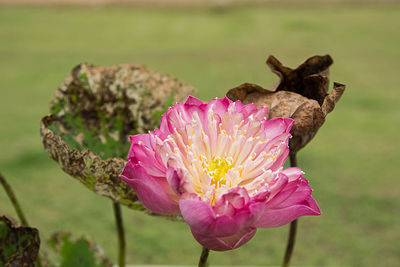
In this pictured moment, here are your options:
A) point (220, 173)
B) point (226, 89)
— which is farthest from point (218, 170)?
point (226, 89)

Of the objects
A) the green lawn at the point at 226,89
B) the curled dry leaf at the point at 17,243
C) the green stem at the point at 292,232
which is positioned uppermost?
the green stem at the point at 292,232

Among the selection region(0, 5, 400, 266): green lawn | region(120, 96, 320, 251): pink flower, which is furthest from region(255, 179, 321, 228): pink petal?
region(0, 5, 400, 266): green lawn

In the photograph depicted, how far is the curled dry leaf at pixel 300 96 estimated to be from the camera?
0.27m

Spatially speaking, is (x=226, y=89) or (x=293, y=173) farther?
(x=226, y=89)

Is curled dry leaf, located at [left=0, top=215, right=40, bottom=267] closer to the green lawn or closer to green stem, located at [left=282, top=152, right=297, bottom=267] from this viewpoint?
green stem, located at [left=282, top=152, right=297, bottom=267]

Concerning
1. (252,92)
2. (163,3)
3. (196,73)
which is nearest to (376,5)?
(163,3)

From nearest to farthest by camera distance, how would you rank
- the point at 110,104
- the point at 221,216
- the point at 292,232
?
the point at 221,216 < the point at 292,232 < the point at 110,104

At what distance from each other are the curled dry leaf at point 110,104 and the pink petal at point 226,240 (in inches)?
7.5

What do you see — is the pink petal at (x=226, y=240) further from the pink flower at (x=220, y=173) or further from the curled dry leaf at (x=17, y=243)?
the curled dry leaf at (x=17, y=243)

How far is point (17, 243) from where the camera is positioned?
318 millimetres

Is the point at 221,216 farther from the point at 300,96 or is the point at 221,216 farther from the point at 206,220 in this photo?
the point at 300,96

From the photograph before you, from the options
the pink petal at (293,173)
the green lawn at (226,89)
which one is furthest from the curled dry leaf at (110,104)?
the green lawn at (226,89)

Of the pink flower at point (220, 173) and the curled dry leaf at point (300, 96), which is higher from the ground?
the curled dry leaf at point (300, 96)

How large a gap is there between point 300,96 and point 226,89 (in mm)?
1395
